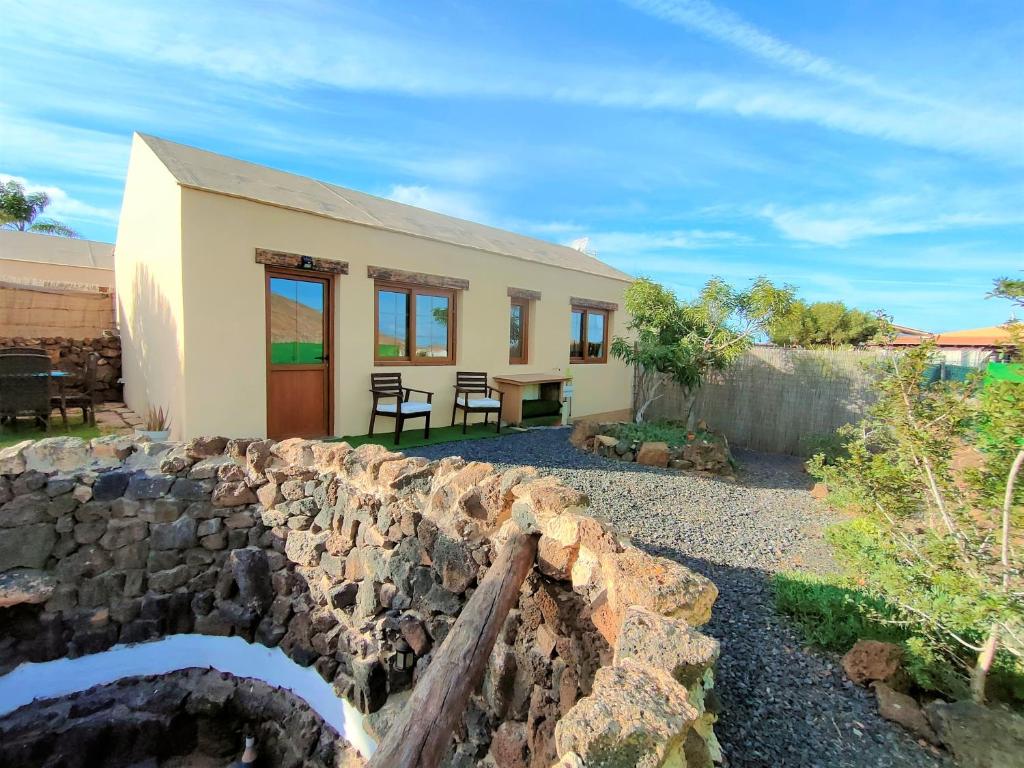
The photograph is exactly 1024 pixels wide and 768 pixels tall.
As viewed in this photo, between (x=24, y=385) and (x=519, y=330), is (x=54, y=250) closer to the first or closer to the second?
(x=24, y=385)

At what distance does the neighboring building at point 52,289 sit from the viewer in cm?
871

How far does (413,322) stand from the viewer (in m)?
7.48

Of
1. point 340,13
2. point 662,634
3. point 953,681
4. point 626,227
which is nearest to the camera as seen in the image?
point 662,634

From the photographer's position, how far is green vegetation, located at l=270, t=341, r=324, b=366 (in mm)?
6168

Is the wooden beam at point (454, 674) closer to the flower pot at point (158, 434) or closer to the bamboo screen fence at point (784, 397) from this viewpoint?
the flower pot at point (158, 434)

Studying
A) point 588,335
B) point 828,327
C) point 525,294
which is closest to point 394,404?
point 525,294

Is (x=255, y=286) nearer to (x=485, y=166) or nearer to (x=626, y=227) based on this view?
(x=485, y=166)

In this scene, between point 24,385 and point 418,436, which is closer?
point 24,385

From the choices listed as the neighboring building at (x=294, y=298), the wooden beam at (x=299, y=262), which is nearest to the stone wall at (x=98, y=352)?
the neighboring building at (x=294, y=298)

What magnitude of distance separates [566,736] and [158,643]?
12.9 ft

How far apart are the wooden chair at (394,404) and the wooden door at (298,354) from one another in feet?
2.06

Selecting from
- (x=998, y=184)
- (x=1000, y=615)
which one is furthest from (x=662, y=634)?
(x=998, y=184)

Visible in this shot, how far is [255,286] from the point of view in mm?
5766

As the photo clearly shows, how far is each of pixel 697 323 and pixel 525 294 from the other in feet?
10.4
